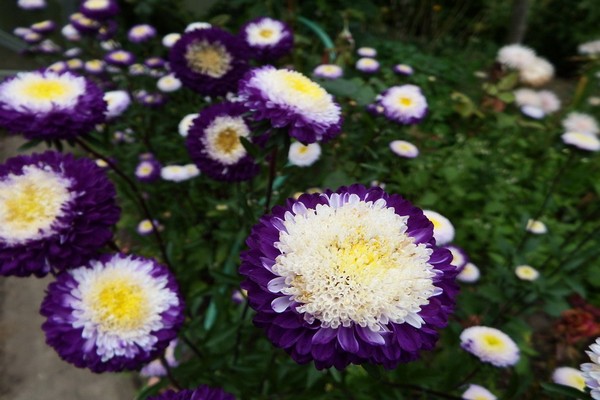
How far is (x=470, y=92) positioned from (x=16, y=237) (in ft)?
11.7

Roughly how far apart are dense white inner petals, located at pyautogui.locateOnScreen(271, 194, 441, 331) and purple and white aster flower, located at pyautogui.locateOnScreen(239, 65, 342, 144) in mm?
298

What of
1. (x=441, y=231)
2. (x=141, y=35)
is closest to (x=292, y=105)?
(x=441, y=231)

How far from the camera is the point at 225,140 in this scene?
1282 millimetres

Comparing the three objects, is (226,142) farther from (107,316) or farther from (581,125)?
(581,125)

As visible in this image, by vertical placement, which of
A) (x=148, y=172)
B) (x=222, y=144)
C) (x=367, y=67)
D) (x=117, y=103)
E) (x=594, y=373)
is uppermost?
(x=594, y=373)

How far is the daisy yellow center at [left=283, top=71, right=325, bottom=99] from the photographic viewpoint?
957 mm

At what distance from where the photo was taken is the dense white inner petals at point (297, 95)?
3.02 ft

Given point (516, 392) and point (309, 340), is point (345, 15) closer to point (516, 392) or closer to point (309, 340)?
point (516, 392)

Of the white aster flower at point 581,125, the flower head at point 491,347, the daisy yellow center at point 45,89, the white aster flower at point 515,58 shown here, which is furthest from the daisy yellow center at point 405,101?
the white aster flower at point 515,58

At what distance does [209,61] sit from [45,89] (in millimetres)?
523

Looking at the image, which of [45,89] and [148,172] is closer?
[45,89]

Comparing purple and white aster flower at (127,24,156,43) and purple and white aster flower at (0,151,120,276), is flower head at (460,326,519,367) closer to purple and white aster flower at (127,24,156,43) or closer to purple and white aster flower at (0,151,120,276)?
purple and white aster flower at (0,151,120,276)

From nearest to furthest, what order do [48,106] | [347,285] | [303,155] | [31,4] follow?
[347,285], [48,106], [303,155], [31,4]

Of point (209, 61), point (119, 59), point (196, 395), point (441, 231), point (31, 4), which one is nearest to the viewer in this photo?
point (196, 395)
